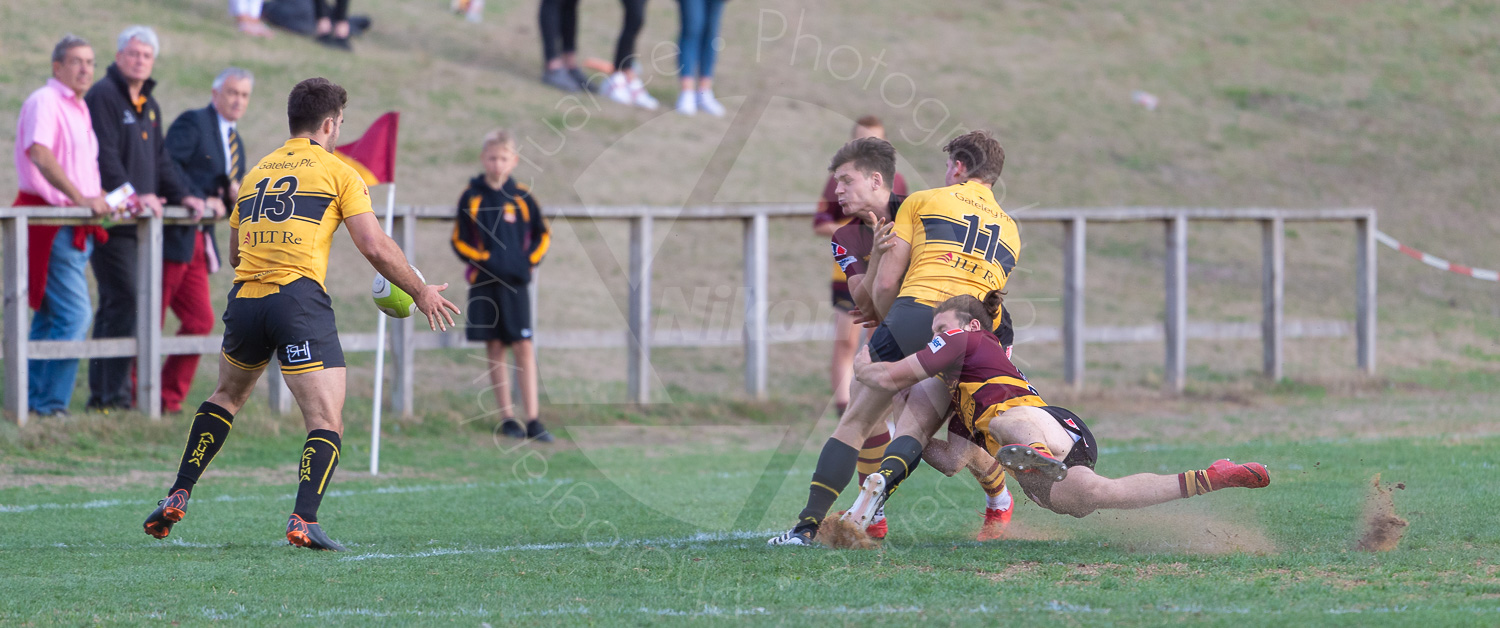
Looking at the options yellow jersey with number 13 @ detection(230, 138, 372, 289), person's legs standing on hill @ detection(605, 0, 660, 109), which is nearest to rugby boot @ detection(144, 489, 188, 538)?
yellow jersey with number 13 @ detection(230, 138, 372, 289)

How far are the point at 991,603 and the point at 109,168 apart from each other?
22.6 feet

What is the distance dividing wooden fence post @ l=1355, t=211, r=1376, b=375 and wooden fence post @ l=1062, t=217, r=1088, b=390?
3.14 m

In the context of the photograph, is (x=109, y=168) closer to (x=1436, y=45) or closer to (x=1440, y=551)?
(x=1440, y=551)

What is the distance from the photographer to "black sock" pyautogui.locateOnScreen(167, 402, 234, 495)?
19.6 ft

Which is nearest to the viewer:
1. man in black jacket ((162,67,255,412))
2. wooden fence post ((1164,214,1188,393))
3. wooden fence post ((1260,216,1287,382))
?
man in black jacket ((162,67,255,412))

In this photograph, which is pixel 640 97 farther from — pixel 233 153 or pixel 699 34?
pixel 233 153

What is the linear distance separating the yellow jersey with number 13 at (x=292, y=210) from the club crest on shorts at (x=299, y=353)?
27cm

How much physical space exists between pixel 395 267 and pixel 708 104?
528 inches

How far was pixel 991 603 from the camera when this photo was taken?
14.9ft

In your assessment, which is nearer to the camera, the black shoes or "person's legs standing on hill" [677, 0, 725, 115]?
the black shoes

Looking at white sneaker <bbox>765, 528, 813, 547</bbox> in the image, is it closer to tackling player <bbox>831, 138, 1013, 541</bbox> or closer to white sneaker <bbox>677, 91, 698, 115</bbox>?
tackling player <bbox>831, 138, 1013, 541</bbox>

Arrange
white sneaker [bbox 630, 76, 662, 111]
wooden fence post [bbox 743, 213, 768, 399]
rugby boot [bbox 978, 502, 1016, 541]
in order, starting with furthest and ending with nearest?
1. white sneaker [bbox 630, 76, 662, 111]
2. wooden fence post [bbox 743, 213, 768, 399]
3. rugby boot [bbox 978, 502, 1016, 541]

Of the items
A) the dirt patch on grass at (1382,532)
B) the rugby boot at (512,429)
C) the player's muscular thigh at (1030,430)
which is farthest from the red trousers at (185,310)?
the dirt patch on grass at (1382,532)

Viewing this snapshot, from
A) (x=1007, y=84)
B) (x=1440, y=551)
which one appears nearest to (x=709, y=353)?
(x=1440, y=551)
